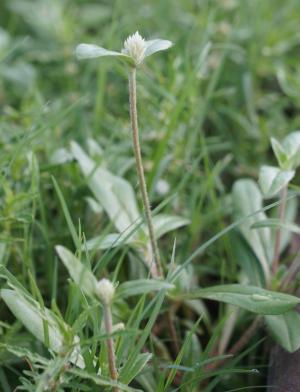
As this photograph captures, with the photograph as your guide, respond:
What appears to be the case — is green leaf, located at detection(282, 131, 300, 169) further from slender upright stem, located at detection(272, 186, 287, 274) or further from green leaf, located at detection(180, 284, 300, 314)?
green leaf, located at detection(180, 284, 300, 314)

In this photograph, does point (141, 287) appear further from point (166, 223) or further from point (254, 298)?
point (166, 223)

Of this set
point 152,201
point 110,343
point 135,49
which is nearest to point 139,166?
point 135,49

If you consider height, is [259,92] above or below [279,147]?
above

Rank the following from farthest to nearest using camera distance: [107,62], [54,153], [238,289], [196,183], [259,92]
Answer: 1. [259,92]
2. [107,62]
3. [196,183]
4. [54,153]
5. [238,289]

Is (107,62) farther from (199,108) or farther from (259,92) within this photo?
(259,92)

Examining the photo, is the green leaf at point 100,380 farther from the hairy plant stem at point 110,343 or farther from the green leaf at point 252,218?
the green leaf at point 252,218

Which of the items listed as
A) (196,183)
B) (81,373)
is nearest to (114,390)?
(81,373)
